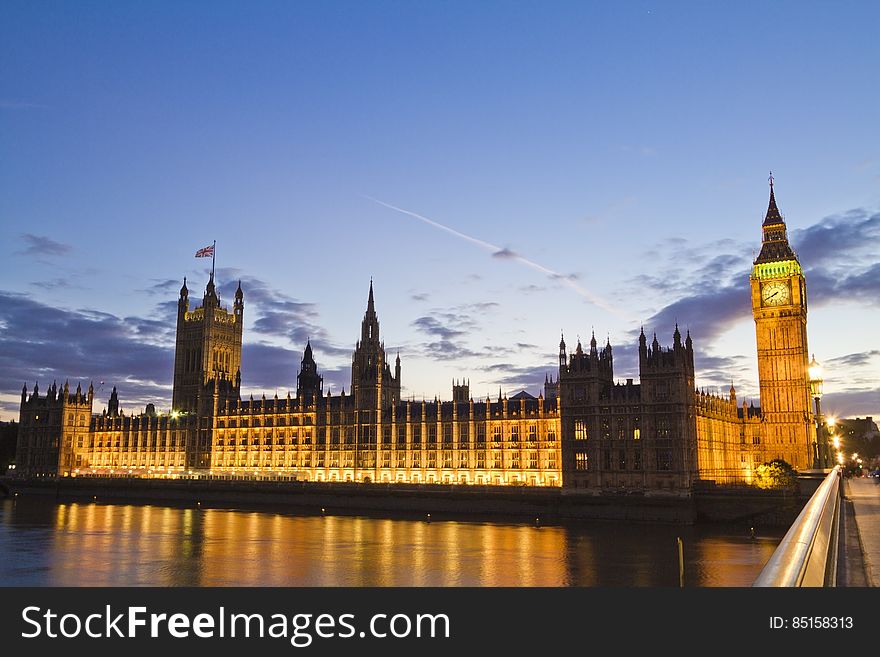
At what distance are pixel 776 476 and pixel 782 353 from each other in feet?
124

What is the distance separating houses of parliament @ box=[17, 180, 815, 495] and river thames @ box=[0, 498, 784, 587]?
15.8m

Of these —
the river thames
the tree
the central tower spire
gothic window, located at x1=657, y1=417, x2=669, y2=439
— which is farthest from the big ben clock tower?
the central tower spire

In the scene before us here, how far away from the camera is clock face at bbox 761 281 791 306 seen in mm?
130500

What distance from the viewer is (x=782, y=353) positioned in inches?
5059

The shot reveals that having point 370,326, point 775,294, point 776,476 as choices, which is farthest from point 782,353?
point 370,326

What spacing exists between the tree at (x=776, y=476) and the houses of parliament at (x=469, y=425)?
7.46 metres

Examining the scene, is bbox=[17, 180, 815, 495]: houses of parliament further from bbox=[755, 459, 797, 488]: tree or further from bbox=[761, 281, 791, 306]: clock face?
bbox=[755, 459, 797, 488]: tree

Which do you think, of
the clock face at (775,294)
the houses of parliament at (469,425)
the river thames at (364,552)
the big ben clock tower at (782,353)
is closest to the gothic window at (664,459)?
the houses of parliament at (469,425)

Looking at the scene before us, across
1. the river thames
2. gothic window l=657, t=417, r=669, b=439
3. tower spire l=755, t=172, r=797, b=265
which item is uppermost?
tower spire l=755, t=172, r=797, b=265

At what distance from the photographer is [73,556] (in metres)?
64.9
